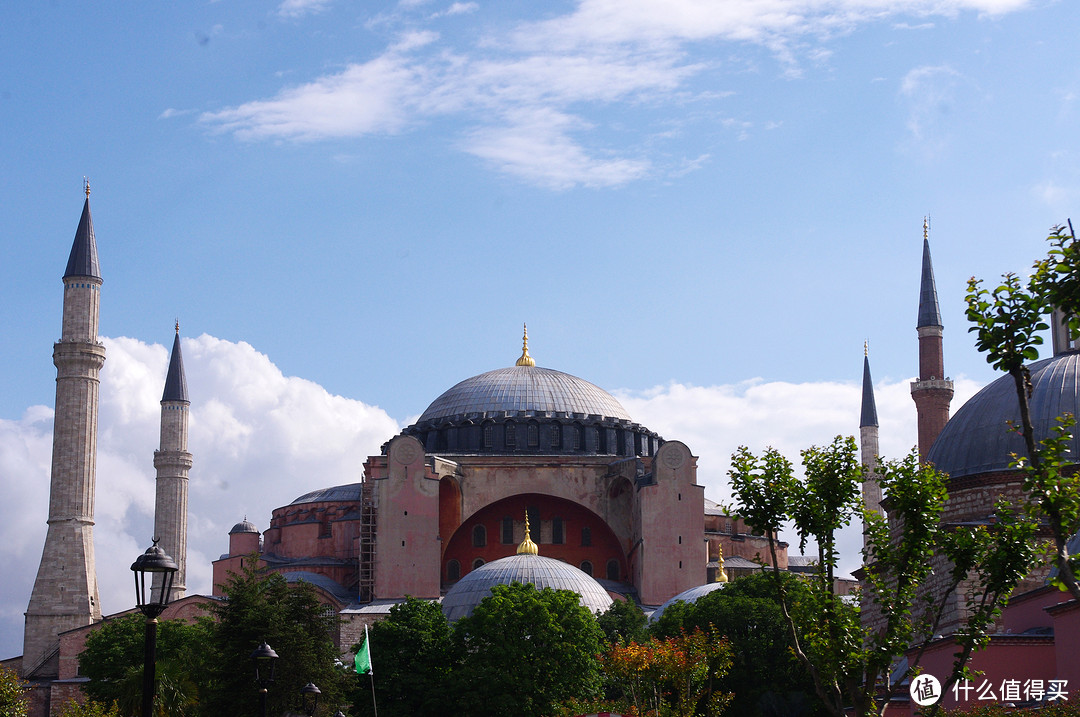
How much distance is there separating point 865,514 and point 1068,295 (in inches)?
132

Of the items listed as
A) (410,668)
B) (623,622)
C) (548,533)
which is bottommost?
(410,668)

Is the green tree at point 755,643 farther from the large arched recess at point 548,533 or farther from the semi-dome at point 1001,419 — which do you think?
the large arched recess at point 548,533

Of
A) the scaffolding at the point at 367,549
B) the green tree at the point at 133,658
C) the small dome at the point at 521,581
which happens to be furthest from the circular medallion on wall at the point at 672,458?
the green tree at the point at 133,658

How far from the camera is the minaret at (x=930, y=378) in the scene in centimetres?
3491

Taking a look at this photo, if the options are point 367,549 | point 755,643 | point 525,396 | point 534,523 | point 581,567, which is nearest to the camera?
point 755,643

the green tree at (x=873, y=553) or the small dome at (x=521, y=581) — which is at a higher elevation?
the small dome at (x=521, y=581)

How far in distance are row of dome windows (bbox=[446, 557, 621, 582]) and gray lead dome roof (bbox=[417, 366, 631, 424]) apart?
4.98 m

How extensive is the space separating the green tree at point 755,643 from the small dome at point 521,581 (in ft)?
10.1

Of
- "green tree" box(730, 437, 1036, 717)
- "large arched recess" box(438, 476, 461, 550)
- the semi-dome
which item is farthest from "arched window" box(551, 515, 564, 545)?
"green tree" box(730, 437, 1036, 717)

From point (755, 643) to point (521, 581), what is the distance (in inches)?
268

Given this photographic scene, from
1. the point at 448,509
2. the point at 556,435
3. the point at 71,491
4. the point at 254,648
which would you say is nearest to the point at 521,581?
the point at 448,509

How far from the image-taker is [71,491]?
38000mm

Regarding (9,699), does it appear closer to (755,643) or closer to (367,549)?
(755,643)

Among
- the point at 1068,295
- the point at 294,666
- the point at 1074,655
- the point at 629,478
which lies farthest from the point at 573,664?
the point at 1068,295
